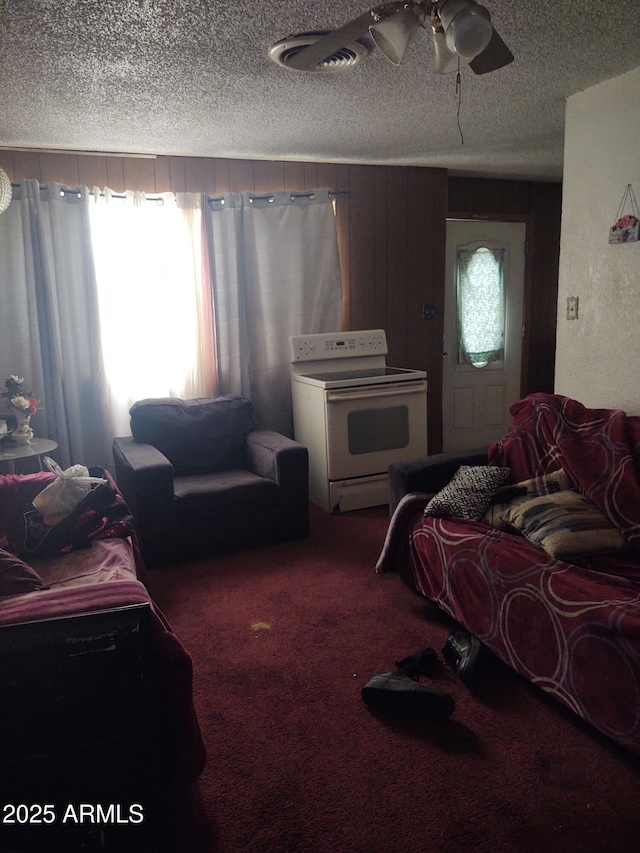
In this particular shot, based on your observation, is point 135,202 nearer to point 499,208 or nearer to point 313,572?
point 313,572

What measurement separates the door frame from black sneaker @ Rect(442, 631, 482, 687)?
2.91m

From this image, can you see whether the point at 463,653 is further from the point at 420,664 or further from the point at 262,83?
the point at 262,83

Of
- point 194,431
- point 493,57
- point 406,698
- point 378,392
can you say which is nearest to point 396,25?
point 493,57

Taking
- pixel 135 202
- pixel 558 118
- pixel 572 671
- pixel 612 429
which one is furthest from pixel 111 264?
pixel 572 671

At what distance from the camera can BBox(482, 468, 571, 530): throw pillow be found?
8.03 feet

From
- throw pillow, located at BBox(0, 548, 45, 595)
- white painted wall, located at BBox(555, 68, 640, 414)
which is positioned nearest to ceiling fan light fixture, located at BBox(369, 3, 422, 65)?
white painted wall, located at BBox(555, 68, 640, 414)

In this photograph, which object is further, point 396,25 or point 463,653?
point 463,653

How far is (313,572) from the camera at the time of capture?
310 centimetres

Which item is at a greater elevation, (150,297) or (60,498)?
(150,297)

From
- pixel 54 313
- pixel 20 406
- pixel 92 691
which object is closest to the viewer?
pixel 92 691

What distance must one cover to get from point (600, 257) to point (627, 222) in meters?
0.20

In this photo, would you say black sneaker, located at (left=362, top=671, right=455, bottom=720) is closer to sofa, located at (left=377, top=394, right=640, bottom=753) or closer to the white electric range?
sofa, located at (left=377, top=394, right=640, bottom=753)

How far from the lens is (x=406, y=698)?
197 cm

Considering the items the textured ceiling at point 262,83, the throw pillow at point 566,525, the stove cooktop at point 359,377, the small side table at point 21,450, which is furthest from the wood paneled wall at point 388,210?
the throw pillow at point 566,525
